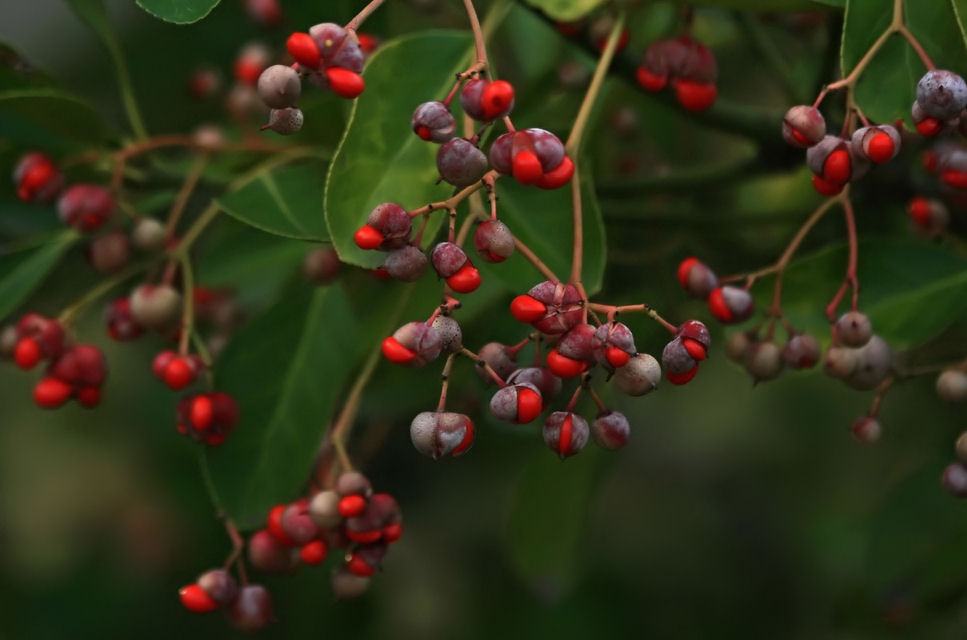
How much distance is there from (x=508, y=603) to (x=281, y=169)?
1.60 m

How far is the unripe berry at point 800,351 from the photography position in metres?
0.86

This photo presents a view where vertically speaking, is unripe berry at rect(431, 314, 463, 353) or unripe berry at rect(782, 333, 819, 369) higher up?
unripe berry at rect(431, 314, 463, 353)

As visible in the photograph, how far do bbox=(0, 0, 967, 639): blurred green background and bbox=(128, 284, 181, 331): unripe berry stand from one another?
15cm

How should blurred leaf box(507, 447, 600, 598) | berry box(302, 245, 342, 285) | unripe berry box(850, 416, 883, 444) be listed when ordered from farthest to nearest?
blurred leaf box(507, 447, 600, 598) → berry box(302, 245, 342, 285) → unripe berry box(850, 416, 883, 444)

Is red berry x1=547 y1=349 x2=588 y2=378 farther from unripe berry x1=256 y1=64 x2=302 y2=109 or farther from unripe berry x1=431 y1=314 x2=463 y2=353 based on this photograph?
unripe berry x1=256 y1=64 x2=302 y2=109

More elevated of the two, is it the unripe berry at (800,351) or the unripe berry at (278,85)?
the unripe berry at (278,85)

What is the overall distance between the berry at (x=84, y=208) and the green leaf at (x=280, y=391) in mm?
154

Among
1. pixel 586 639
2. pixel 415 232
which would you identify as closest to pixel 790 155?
pixel 415 232

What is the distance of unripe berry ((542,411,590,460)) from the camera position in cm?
74

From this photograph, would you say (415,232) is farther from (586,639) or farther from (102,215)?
(586,639)

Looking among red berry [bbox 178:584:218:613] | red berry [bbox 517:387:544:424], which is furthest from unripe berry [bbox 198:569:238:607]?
red berry [bbox 517:387:544:424]

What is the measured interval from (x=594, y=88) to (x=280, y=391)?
379mm

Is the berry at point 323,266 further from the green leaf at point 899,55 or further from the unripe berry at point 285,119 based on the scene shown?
the green leaf at point 899,55

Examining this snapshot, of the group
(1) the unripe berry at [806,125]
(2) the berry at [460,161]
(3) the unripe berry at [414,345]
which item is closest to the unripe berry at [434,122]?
(2) the berry at [460,161]
